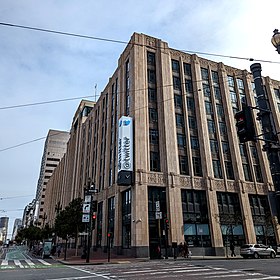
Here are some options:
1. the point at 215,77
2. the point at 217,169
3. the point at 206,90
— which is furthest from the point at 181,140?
the point at 215,77

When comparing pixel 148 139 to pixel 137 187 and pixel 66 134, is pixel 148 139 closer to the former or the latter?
pixel 137 187

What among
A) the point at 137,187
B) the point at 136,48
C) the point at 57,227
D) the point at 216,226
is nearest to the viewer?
the point at 137,187

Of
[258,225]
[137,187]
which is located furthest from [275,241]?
[137,187]

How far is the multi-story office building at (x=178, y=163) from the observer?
35250 mm

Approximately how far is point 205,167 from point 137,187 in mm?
11548

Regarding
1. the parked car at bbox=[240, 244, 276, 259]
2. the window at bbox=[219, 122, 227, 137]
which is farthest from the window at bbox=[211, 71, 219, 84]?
the parked car at bbox=[240, 244, 276, 259]

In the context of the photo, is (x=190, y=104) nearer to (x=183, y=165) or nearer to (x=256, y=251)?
(x=183, y=165)

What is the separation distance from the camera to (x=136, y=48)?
42.8 meters

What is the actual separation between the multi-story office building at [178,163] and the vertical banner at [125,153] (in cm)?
17

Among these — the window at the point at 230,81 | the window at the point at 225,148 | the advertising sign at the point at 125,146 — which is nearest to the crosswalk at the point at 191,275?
the advertising sign at the point at 125,146

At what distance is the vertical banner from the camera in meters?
34.8

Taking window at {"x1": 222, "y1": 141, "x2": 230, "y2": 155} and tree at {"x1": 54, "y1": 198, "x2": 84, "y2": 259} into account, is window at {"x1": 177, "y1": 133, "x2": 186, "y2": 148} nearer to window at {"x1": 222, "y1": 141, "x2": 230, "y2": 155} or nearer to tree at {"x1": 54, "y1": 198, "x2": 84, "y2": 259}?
window at {"x1": 222, "y1": 141, "x2": 230, "y2": 155}

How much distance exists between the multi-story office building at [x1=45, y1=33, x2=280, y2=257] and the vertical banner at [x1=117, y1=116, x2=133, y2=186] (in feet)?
0.55

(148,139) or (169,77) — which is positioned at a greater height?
(169,77)
